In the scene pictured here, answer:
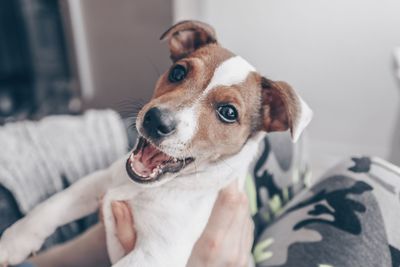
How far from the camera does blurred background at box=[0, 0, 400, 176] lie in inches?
68.7

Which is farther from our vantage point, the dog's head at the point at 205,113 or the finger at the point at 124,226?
the finger at the point at 124,226

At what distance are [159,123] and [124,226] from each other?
1.06 feet

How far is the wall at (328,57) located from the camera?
1.71 metres

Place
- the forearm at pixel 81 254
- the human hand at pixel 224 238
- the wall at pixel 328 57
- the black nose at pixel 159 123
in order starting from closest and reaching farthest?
the black nose at pixel 159 123 → the human hand at pixel 224 238 → the forearm at pixel 81 254 → the wall at pixel 328 57

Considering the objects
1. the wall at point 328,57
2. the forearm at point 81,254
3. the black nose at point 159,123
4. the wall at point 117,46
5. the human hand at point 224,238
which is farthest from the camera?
the wall at point 117,46

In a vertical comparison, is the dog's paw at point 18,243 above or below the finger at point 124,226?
below

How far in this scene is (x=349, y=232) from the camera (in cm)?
117

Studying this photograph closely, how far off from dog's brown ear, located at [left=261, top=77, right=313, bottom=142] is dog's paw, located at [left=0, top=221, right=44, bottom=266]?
0.67 m

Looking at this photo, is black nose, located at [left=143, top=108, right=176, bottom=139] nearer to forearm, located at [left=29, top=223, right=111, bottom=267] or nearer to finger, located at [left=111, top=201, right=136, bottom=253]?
finger, located at [left=111, top=201, right=136, bottom=253]

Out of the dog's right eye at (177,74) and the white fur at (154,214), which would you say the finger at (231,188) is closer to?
the white fur at (154,214)

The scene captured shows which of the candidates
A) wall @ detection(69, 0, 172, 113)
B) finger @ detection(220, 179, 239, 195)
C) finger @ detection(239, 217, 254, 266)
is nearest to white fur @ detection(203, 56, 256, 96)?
finger @ detection(220, 179, 239, 195)

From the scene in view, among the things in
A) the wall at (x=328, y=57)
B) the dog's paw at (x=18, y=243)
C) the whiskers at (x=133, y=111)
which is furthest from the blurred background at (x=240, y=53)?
the dog's paw at (x=18, y=243)

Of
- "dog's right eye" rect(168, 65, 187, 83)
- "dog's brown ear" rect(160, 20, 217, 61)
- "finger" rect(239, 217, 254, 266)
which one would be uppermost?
"dog's brown ear" rect(160, 20, 217, 61)

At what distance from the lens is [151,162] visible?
1.03 metres
